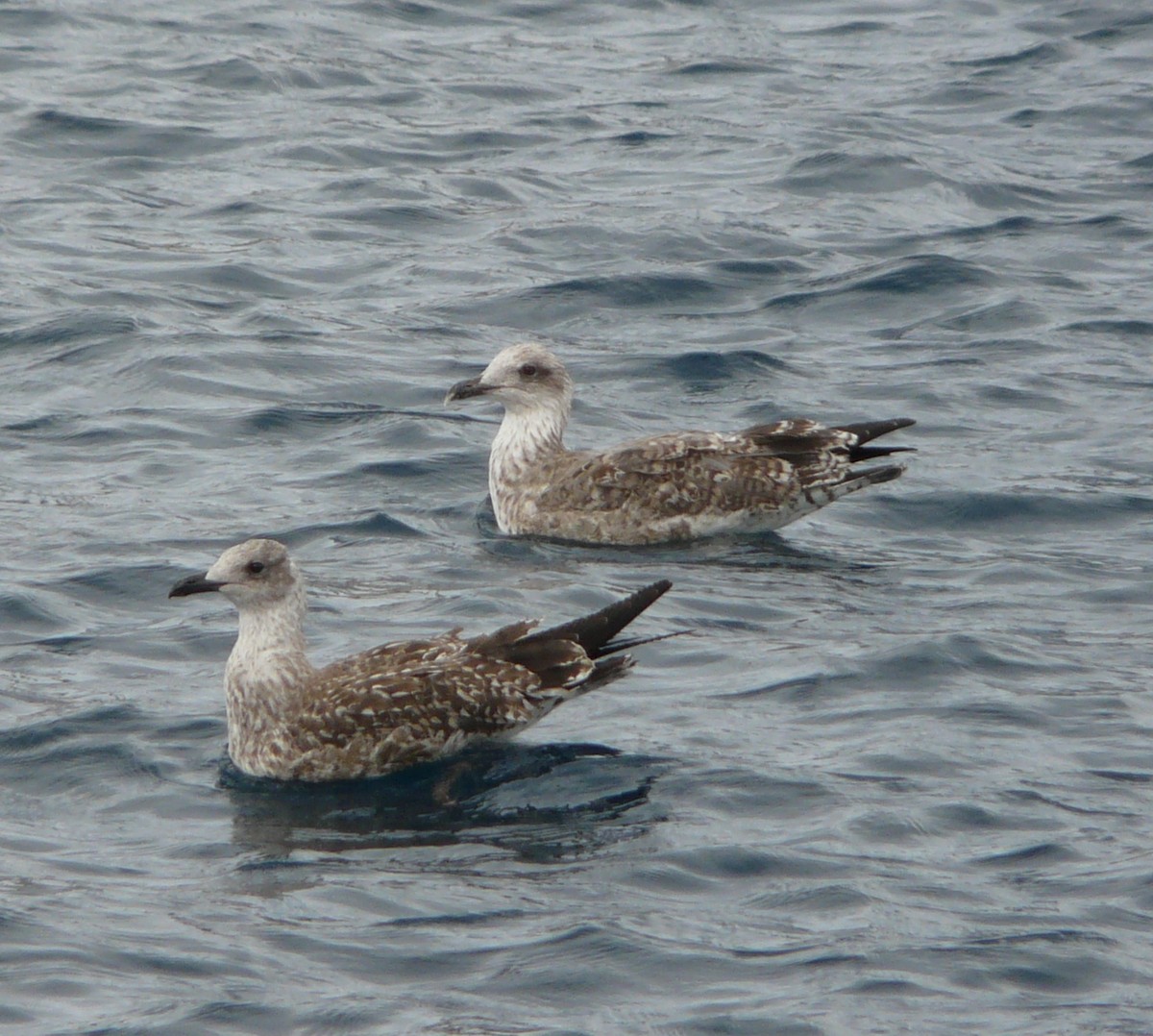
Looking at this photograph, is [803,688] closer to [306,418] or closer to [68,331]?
[306,418]

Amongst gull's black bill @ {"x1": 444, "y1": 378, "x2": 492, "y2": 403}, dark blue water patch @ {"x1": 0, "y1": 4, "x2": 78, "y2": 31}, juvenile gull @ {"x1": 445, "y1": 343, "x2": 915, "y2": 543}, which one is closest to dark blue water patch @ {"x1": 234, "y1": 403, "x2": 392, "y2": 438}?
gull's black bill @ {"x1": 444, "y1": 378, "x2": 492, "y2": 403}

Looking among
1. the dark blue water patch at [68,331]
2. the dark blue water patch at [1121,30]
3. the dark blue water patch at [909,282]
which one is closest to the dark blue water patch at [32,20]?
the dark blue water patch at [68,331]

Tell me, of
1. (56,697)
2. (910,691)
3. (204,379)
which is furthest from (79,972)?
(204,379)

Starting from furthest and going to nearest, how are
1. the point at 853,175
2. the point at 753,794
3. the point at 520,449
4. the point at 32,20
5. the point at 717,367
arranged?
the point at 32,20
the point at 853,175
the point at 717,367
the point at 520,449
the point at 753,794

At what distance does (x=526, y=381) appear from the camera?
13.4 metres

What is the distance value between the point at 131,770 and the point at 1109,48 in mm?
17465

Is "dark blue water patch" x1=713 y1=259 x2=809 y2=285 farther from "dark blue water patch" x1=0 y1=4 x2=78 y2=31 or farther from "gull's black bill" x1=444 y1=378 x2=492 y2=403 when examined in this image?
"dark blue water patch" x1=0 y1=4 x2=78 y2=31

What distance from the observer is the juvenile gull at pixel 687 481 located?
1284 centimetres

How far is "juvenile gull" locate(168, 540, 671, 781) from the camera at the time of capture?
9477 mm

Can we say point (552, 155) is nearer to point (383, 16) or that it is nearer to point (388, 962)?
point (383, 16)

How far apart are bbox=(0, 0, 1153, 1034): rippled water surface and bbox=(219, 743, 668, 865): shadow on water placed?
0.11 feet

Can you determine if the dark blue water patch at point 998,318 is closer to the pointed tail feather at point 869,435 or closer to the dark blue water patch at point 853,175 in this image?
the dark blue water patch at point 853,175

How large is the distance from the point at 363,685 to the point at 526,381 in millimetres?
4202

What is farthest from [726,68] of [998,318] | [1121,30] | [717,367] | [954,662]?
[954,662]
